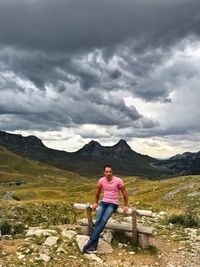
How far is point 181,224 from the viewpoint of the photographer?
91.9ft

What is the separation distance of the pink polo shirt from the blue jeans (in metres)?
0.27

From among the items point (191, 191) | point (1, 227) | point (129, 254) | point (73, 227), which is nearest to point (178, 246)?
point (129, 254)

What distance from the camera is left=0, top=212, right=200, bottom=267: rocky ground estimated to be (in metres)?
19.1

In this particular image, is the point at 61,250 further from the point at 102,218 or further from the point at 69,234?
the point at 102,218

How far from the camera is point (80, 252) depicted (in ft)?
66.1

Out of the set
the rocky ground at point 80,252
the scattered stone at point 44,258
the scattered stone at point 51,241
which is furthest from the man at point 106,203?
the scattered stone at point 44,258

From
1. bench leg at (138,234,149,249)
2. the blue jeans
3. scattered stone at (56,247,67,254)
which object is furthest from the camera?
bench leg at (138,234,149,249)

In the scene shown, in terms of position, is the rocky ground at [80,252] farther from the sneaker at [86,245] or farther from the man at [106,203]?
the man at [106,203]

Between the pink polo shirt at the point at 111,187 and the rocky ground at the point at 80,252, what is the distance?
2490mm

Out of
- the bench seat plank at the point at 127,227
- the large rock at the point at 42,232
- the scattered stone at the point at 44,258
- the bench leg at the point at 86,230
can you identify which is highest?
the bench seat plank at the point at 127,227

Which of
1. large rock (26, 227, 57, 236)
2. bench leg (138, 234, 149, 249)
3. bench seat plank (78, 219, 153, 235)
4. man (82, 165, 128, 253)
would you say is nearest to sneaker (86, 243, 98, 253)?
man (82, 165, 128, 253)

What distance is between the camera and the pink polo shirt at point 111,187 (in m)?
20.4

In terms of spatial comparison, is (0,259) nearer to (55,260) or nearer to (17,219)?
(55,260)

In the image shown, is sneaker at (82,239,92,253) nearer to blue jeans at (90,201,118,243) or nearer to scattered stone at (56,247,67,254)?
blue jeans at (90,201,118,243)
